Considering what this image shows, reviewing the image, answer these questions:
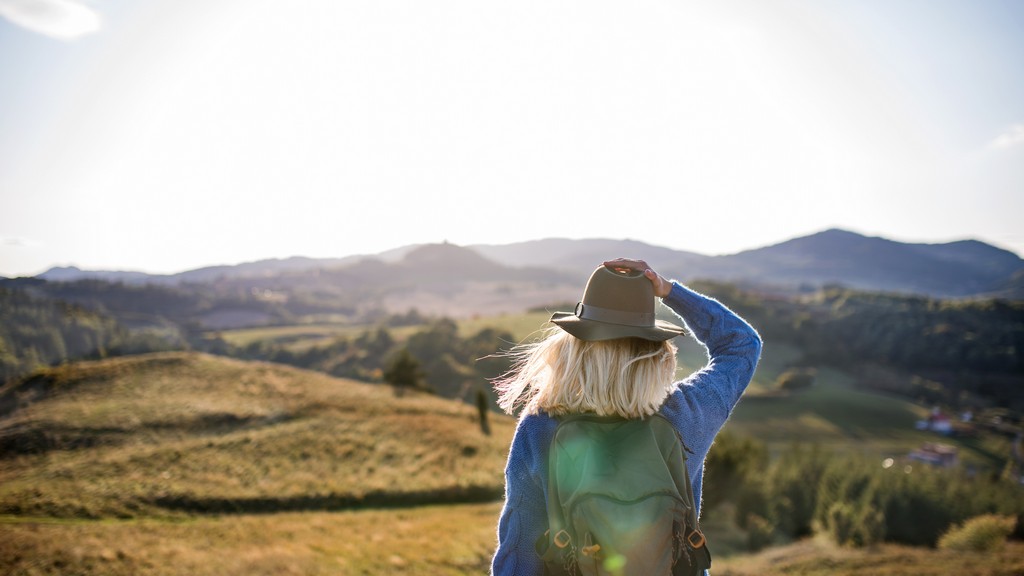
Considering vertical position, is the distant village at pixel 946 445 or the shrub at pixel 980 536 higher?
the shrub at pixel 980 536

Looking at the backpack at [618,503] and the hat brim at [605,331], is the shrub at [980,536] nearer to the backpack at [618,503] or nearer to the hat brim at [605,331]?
the backpack at [618,503]

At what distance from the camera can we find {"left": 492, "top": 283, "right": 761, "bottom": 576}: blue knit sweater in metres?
1.90

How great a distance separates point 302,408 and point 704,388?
30246 mm

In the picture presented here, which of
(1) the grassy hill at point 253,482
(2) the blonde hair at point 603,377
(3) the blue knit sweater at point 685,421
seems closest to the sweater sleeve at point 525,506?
(3) the blue knit sweater at point 685,421

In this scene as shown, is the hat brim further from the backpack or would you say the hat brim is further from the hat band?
the backpack

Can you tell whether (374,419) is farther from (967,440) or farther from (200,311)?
(200,311)

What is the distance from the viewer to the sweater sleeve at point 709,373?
2.22m

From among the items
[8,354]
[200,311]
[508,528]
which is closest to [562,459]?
[508,528]

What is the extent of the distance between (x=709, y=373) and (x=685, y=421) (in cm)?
44

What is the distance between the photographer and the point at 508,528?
1.92 metres

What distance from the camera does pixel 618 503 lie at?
1706 mm

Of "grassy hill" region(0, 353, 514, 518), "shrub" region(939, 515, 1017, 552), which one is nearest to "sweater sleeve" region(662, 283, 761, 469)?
"grassy hill" region(0, 353, 514, 518)

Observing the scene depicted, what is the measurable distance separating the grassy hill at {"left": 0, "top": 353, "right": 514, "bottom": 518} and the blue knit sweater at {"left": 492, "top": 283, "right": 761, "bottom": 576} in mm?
17451

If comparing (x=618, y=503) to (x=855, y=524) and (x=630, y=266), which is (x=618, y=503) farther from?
(x=855, y=524)
